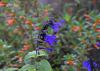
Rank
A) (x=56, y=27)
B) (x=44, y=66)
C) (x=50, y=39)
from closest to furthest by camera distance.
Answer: (x=44, y=66), (x=50, y=39), (x=56, y=27)

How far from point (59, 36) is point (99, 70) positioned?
36 centimetres

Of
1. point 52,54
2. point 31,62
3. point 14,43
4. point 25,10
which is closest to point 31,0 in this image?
point 25,10

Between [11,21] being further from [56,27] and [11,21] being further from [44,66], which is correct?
[44,66]

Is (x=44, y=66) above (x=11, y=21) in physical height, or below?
below

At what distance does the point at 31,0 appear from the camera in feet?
7.72

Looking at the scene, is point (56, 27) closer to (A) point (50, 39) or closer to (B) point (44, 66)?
(A) point (50, 39)

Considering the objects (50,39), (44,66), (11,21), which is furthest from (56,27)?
(44,66)

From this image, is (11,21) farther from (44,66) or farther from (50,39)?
(44,66)

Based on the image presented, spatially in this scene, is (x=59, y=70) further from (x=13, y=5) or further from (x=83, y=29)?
(x=13, y=5)

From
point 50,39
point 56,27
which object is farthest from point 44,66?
point 56,27

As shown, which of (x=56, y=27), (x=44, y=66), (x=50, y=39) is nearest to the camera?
(x=44, y=66)

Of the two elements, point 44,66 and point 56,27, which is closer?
point 44,66

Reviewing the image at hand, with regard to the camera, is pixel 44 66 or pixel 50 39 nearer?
pixel 44 66

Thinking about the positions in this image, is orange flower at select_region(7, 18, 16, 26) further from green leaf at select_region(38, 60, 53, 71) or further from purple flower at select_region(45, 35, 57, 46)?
green leaf at select_region(38, 60, 53, 71)
